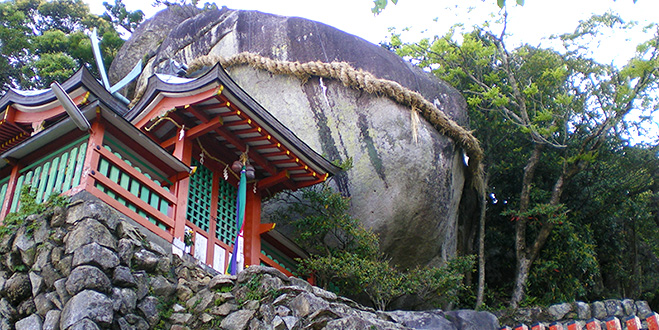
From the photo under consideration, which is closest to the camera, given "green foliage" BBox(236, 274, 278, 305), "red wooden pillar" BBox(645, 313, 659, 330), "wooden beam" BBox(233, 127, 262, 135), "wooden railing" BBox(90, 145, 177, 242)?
"green foliage" BBox(236, 274, 278, 305)

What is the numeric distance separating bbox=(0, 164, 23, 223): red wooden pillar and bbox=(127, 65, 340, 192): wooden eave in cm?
195

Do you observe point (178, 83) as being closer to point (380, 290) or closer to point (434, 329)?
point (380, 290)

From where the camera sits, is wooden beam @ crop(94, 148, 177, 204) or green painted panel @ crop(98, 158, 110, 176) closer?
green painted panel @ crop(98, 158, 110, 176)

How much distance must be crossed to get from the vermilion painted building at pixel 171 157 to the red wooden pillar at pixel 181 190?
0.02m

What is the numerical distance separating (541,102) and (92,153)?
436 inches

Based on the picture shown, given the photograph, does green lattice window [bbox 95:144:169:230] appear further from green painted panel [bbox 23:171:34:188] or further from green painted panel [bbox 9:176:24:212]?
green painted panel [bbox 9:176:24:212]

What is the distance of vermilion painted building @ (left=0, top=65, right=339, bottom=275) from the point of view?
8.09 m

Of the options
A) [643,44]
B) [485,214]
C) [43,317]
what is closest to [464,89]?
[485,214]

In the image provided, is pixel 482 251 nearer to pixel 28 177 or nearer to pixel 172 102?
pixel 172 102

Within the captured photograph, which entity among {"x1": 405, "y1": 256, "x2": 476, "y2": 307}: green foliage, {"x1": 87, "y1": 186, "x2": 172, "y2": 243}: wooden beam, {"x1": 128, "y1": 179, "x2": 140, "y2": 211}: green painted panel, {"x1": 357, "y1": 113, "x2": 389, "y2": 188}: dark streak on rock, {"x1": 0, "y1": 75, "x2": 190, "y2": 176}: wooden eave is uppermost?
{"x1": 357, "y1": 113, "x2": 389, "y2": 188}: dark streak on rock

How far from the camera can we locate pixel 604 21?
1495 cm

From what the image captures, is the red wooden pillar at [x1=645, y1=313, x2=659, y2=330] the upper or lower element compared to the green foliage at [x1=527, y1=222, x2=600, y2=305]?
lower

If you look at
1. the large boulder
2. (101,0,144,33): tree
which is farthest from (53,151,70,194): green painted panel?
(101,0,144,33): tree

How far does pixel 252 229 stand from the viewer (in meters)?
10.5
